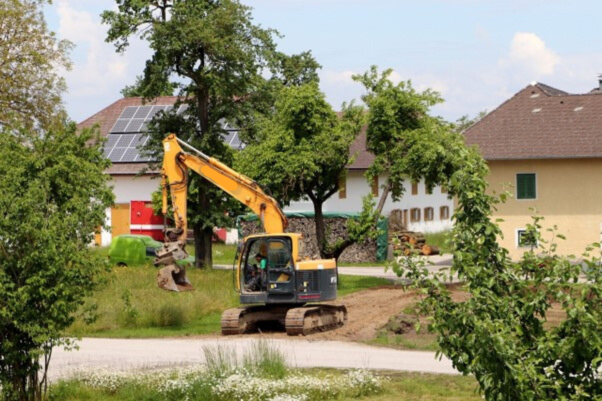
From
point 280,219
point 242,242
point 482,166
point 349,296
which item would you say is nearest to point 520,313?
point 482,166

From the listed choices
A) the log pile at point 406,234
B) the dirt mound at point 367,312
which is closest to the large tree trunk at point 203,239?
the log pile at point 406,234

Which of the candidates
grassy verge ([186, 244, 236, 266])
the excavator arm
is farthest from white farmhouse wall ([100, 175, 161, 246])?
the excavator arm

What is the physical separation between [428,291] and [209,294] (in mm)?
22268

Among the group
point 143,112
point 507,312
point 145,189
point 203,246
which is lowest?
point 507,312

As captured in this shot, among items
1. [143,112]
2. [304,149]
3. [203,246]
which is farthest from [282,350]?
[143,112]

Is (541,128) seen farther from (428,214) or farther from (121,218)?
(121,218)

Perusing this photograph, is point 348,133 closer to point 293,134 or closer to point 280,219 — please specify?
point 293,134

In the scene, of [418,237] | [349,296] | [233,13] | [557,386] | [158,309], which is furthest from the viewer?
[418,237]

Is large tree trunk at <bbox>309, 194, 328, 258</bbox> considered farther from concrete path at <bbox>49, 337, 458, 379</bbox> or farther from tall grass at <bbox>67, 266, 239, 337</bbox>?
concrete path at <bbox>49, 337, 458, 379</bbox>

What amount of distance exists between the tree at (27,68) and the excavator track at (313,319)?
2099 centimetres

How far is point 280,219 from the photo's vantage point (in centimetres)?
2844

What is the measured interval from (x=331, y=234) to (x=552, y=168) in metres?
11.6

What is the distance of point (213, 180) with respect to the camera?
29.1 m

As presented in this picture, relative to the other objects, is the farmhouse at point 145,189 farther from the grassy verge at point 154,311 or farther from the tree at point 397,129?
the grassy verge at point 154,311
